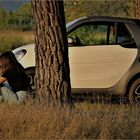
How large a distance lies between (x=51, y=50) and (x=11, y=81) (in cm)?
131

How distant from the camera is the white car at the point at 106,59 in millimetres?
11109

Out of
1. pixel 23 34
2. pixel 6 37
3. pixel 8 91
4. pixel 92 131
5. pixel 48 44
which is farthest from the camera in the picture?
pixel 23 34

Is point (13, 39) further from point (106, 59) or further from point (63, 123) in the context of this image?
point (63, 123)

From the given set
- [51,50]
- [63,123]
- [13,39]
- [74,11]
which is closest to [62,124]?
[63,123]

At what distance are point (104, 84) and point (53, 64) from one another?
301 cm

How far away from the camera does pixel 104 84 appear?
11234 mm

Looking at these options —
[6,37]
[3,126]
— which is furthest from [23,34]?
[3,126]

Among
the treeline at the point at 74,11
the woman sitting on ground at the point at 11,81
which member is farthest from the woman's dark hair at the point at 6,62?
the treeline at the point at 74,11

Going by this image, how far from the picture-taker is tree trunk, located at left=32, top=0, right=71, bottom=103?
830 centimetres

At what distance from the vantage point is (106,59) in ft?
36.5

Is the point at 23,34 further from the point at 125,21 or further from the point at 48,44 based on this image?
the point at 48,44

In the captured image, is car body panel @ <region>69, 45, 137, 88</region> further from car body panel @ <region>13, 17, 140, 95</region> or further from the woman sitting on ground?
the woman sitting on ground

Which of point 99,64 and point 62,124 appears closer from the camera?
point 62,124

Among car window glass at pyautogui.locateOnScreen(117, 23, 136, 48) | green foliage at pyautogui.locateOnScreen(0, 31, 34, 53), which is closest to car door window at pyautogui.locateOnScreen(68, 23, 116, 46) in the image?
car window glass at pyautogui.locateOnScreen(117, 23, 136, 48)
